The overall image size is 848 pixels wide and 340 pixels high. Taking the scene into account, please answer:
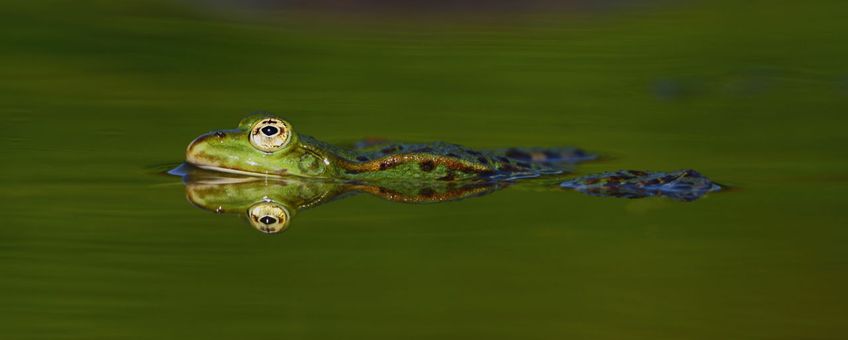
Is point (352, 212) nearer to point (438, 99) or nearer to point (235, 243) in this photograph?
point (235, 243)

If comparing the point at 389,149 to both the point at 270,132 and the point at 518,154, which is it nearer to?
the point at 270,132

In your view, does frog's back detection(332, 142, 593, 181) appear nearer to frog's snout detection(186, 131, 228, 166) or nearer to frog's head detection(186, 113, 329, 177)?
frog's head detection(186, 113, 329, 177)

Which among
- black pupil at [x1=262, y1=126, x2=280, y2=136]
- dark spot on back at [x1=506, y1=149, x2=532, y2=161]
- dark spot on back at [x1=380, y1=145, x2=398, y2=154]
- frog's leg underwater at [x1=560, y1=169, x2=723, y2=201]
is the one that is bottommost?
frog's leg underwater at [x1=560, y1=169, x2=723, y2=201]

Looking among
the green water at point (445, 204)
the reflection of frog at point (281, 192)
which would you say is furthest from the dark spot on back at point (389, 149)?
the green water at point (445, 204)

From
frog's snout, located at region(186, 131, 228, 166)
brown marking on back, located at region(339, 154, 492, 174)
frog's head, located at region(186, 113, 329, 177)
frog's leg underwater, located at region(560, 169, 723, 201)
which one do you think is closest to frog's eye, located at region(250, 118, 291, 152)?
frog's head, located at region(186, 113, 329, 177)

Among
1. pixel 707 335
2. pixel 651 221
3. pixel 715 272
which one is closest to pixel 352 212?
pixel 651 221

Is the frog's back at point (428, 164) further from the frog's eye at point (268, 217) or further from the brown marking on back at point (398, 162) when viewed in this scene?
the frog's eye at point (268, 217)
